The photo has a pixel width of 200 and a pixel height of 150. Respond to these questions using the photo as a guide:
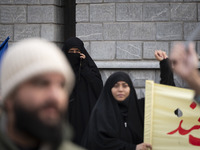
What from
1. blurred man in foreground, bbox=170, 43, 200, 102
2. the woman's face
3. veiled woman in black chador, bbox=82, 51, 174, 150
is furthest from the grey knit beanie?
the woman's face

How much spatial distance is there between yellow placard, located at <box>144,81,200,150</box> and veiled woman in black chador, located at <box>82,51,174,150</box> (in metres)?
0.23

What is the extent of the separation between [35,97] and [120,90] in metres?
3.62

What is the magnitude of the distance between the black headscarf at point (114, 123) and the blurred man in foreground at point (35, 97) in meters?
3.16

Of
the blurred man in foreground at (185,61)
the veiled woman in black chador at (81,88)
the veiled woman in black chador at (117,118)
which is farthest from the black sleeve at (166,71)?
the blurred man in foreground at (185,61)

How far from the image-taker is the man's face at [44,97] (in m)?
1.73

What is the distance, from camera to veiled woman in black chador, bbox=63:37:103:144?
6.89 meters

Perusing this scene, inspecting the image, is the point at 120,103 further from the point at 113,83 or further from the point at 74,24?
the point at 74,24

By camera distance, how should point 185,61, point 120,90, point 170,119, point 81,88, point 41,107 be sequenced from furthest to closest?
point 81,88 → point 120,90 → point 170,119 → point 185,61 → point 41,107

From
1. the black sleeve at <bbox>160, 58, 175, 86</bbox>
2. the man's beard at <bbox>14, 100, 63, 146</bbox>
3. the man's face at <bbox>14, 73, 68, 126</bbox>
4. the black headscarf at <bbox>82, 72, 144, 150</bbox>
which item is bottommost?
the black headscarf at <bbox>82, 72, 144, 150</bbox>

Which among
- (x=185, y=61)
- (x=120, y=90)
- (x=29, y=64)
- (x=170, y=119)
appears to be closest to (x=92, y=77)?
(x=120, y=90)

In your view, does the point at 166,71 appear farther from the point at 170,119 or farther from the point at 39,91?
the point at 39,91

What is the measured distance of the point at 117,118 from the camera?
206 inches

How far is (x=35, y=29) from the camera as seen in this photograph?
930 cm

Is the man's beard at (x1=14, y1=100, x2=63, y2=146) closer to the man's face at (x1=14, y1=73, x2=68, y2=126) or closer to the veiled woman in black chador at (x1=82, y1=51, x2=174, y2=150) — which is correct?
the man's face at (x1=14, y1=73, x2=68, y2=126)
